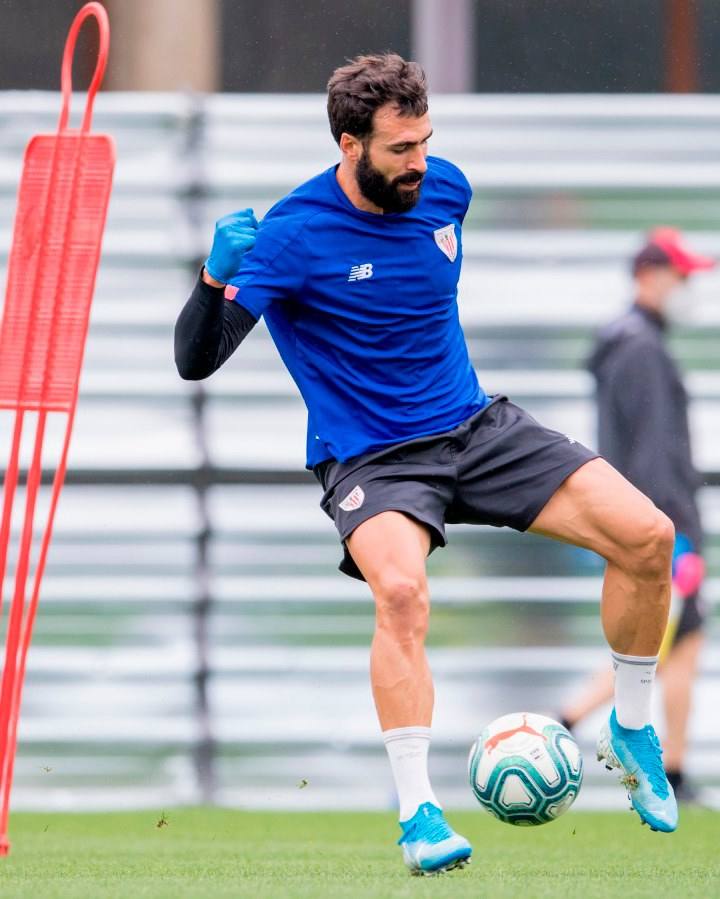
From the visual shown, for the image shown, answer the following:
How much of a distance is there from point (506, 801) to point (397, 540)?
72 cm

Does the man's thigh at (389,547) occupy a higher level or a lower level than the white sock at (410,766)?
higher

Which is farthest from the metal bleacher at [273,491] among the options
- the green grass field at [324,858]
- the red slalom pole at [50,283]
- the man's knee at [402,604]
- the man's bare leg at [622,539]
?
the man's knee at [402,604]

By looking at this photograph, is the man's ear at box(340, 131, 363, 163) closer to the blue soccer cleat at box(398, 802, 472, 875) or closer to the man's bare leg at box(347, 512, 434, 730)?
the man's bare leg at box(347, 512, 434, 730)

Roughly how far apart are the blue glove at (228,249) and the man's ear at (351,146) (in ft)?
1.30

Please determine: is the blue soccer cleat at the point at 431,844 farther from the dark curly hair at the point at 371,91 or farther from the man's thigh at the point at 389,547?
the dark curly hair at the point at 371,91

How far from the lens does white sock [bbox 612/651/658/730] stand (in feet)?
18.2

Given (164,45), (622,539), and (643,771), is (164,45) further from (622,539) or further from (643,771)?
(643,771)

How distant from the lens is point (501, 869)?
18.3 ft

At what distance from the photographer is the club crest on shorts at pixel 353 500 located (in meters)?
5.32

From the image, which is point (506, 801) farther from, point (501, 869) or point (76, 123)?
point (76, 123)

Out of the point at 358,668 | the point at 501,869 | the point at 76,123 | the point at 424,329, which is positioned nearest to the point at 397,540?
the point at 424,329

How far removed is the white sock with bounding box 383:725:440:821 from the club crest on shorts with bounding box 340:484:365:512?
58 cm

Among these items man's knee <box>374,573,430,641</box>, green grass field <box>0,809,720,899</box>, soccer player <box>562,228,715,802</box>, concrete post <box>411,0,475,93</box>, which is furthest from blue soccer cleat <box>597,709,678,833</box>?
concrete post <box>411,0,475,93</box>

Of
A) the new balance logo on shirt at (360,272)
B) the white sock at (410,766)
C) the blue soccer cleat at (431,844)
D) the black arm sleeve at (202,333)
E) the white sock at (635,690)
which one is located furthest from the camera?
the white sock at (635,690)
